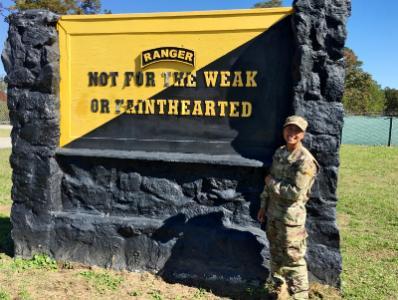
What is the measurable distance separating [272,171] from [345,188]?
5.24m

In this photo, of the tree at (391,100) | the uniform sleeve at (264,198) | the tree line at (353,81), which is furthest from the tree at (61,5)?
the tree at (391,100)

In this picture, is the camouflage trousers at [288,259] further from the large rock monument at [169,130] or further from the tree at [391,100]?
the tree at [391,100]

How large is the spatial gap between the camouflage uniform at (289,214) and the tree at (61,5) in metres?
20.2

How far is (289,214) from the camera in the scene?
11.2 feet

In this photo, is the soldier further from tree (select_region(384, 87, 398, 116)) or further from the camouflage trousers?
tree (select_region(384, 87, 398, 116))

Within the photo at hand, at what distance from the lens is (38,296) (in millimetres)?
3715

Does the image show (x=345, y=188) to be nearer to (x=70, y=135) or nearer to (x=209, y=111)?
(x=209, y=111)

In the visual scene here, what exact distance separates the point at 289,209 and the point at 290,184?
0.21m

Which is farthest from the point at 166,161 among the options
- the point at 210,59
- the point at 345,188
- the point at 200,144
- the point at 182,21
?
the point at 345,188

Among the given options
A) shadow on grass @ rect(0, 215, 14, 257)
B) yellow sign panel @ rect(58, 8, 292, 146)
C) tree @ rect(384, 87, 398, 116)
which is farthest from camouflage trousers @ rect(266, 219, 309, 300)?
tree @ rect(384, 87, 398, 116)

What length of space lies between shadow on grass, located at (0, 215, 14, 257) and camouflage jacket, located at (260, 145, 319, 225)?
2.96 m

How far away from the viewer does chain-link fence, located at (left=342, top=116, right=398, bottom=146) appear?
19375mm

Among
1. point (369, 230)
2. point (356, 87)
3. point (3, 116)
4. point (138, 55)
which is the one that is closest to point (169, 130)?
point (138, 55)

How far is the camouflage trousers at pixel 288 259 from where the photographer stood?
3.46 m
